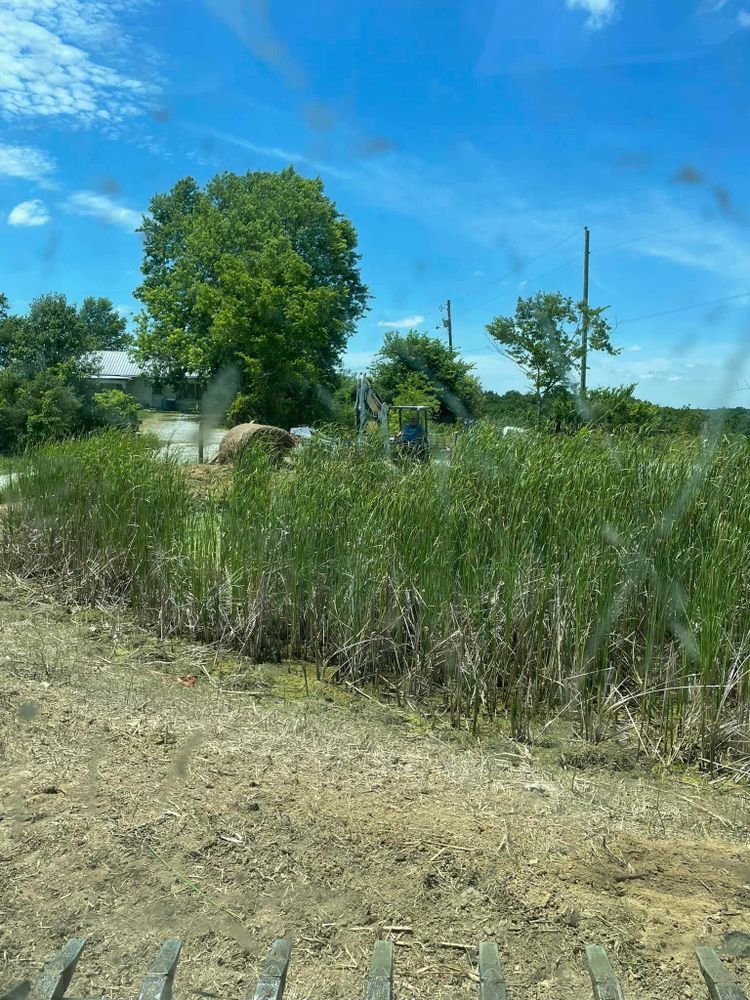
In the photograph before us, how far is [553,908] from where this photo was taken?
272 cm

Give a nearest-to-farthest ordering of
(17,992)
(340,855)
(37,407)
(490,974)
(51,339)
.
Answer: (17,992) < (490,974) < (340,855) < (37,407) < (51,339)

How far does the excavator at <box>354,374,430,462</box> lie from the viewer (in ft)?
23.2

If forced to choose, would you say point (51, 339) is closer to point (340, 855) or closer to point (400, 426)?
point (400, 426)

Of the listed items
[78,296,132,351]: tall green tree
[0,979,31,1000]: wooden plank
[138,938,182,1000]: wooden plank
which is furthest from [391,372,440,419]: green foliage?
[0,979,31,1000]: wooden plank

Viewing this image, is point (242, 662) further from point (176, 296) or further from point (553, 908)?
point (176, 296)

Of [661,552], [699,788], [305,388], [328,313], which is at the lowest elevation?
[699,788]

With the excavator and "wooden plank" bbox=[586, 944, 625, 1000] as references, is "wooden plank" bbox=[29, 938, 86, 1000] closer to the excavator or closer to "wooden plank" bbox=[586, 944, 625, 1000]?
"wooden plank" bbox=[586, 944, 625, 1000]

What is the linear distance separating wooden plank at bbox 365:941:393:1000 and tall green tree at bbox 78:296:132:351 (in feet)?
108

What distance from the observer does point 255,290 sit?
26.3m

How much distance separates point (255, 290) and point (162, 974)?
25.5 m

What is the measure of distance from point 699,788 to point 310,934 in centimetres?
233

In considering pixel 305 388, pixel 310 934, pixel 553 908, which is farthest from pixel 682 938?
pixel 305 388

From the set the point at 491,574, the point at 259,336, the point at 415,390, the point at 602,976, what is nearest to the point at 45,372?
the point at 259,336

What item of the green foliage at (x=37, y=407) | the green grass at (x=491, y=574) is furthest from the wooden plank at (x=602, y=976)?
the green foliage at (x=37, y=407)
